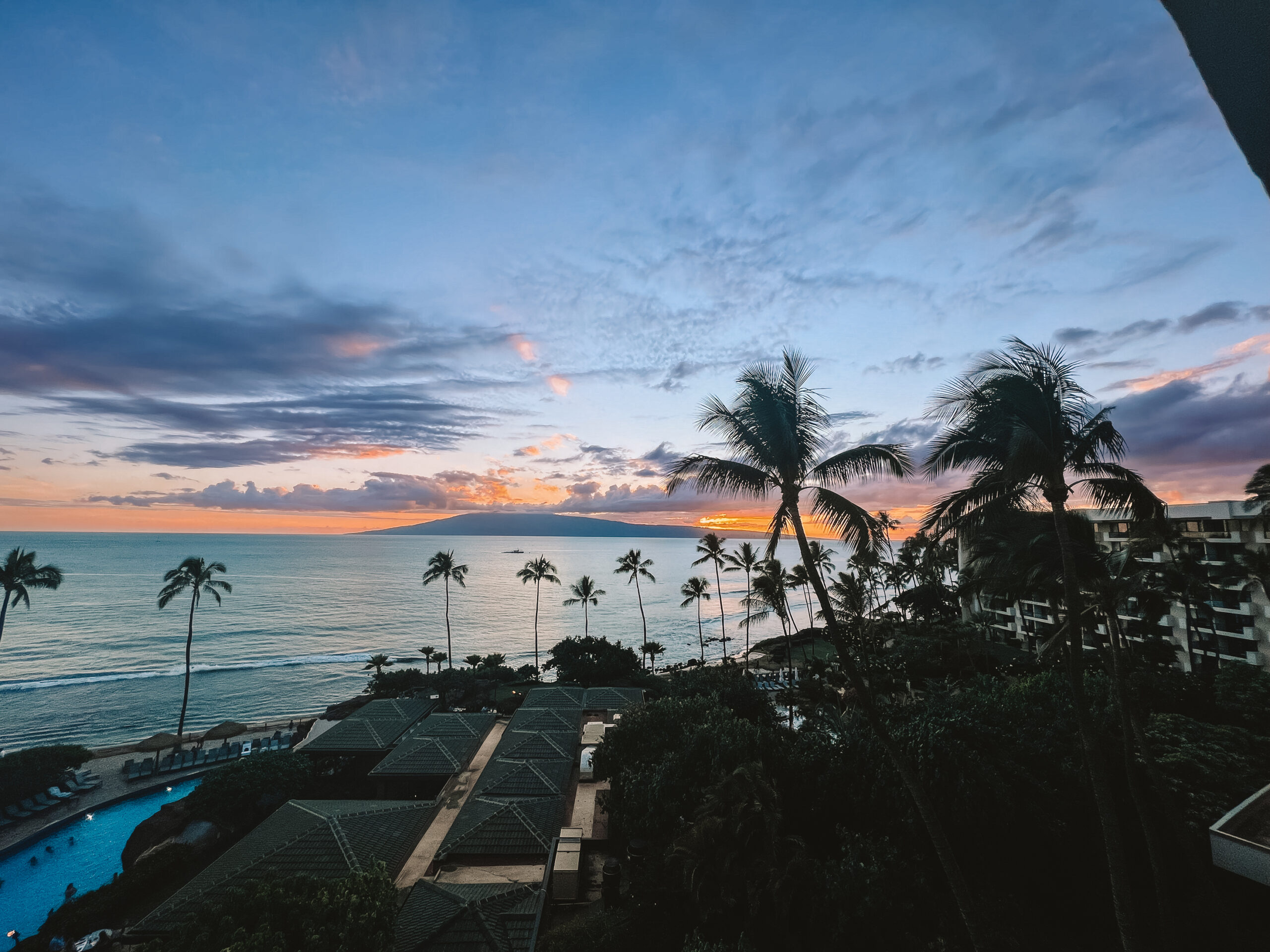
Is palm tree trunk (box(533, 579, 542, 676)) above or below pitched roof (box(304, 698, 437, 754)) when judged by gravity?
below

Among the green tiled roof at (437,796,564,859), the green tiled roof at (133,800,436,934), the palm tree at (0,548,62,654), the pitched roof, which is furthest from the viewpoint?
the palm tree at (0,548,62,654)

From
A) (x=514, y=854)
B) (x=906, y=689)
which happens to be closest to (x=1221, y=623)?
(x=906, y=689)

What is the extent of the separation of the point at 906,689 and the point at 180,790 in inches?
1451

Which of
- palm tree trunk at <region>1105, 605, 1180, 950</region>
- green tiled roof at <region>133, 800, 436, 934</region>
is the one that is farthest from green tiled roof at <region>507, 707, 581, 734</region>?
palm tree trunk at <region>1105, 605, 1180, 950</region>

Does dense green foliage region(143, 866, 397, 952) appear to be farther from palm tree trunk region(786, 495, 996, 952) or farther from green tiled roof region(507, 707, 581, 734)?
green tiled roof region(507, 707, 581, 734)

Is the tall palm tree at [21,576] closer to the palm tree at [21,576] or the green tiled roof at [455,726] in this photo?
the palm tree at [21,576]

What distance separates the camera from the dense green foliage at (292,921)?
9.69 metres

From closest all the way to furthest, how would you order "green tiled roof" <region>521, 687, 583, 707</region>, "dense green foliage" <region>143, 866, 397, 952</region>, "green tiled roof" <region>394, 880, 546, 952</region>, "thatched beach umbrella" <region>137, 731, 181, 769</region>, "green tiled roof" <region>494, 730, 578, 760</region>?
"dense green foliage" <region>143, 866, 397, 952</region> → "green tiled roof" <region>394, 880, 546, 952</region> → "green tiled roof" <region>494, 730, 578, 760</region> → "green tiled roof" <region>521, 687, 583, 707</region> → "thatched beach umbrella" <region>137, 731, 181, 769</region>

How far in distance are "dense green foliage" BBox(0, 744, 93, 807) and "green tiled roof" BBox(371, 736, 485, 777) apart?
16.5 metres

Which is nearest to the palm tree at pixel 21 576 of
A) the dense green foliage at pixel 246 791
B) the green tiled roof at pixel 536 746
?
the dense green foliage at pixel 246 791

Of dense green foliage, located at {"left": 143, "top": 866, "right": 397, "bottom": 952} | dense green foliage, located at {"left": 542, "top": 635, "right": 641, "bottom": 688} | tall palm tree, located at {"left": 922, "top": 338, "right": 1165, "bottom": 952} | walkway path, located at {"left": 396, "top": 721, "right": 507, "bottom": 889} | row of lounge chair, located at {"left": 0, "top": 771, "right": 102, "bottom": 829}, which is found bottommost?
row of lounge chair, located at {"left": 0, "top": 771, "right": 102, "bottom": 829}

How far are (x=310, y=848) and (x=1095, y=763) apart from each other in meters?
18.1

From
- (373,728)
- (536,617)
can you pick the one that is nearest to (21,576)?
(373,728)

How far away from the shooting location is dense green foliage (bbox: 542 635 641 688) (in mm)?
42625
